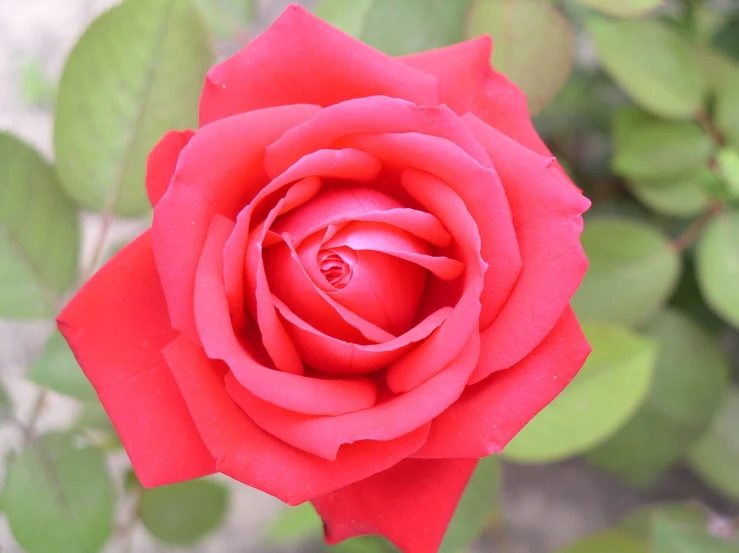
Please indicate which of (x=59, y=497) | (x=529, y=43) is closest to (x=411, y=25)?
(x=529, y=43)

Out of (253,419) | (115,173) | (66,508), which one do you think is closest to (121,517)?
(66,508)

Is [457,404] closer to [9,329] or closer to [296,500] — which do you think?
[296,500]

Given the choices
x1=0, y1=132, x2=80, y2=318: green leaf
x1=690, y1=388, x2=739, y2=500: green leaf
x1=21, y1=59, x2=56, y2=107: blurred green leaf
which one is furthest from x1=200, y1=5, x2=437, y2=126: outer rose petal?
x1=21, y1=59, x2=56, y2=107: blurred green leaf

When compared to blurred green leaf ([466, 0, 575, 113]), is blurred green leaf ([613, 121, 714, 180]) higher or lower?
lower

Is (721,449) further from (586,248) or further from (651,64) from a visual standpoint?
(651,64)

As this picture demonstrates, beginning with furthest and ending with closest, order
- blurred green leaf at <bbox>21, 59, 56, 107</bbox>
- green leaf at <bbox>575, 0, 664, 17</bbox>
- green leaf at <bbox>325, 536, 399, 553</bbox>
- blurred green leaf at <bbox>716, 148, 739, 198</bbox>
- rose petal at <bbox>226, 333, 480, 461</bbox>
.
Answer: blurred green leaf at <bbox>21, 59, 56, 107</bbox>
green leaf at <bbox>325, 536, 399, 553</bbox>
blurred green leaf at <bbox>716, 148, 739, 198</bbox>
green leaf at <bbox>575, 0, 664, 17</bbox>
rose petal at <bbox>226, 333, 480, 461</bbox>

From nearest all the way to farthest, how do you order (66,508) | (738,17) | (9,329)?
(66,508)
(738,17)
(9,329)

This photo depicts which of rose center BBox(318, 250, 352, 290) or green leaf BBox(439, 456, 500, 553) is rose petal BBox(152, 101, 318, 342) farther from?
green leaf BBox(439, 456, 500, 553)

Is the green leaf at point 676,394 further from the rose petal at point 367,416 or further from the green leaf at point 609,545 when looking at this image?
the rose petal at point 367,416
